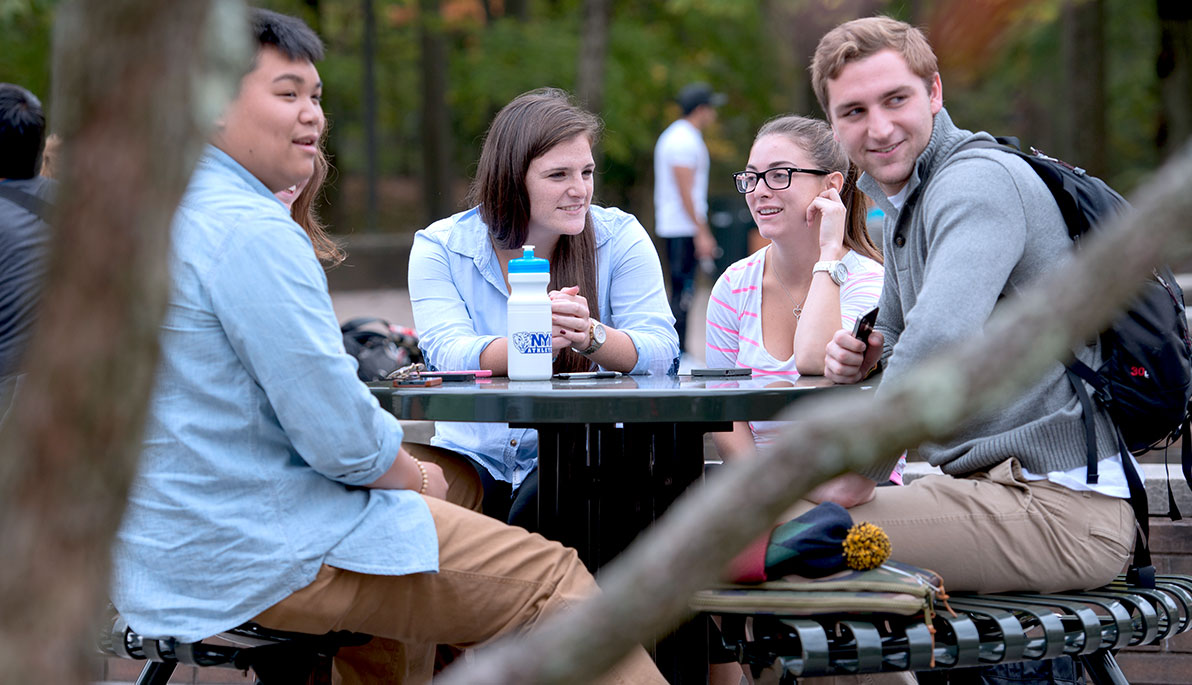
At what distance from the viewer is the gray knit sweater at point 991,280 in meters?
2.55

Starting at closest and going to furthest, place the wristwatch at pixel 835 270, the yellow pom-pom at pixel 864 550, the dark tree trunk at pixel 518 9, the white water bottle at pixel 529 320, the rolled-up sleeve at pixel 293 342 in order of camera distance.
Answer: the rolled-up sleeve at pixel 293 342, the yellow pom-pom at pixel 864 550, the white water bottle at pixel 529 320, the wristwatch at pixel 835 270, the dark tree trunk at pixel 518 9

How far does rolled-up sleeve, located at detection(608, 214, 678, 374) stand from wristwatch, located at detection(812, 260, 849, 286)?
0.52 m

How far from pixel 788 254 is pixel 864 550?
4.85 ft

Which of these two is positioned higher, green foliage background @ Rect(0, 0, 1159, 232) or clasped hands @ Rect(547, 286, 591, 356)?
green foliage background @ Rect(0, 0, 1159, 232)

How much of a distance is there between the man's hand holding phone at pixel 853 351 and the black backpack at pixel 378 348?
2.75 meters

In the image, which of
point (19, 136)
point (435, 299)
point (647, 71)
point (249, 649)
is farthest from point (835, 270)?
point (647, 71)

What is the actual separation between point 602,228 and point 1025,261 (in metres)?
1.54

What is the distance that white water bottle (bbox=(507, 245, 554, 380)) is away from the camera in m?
3.07

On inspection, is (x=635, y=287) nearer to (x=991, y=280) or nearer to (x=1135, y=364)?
(x=991, y=280)

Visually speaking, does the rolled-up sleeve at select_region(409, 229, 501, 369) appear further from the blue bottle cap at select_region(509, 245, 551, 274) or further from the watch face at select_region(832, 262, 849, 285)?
the watch face at select_region(832, 262, 849, 285)

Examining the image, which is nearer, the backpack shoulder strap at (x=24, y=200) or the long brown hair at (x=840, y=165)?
the long brown hair at (x=840, y=165)

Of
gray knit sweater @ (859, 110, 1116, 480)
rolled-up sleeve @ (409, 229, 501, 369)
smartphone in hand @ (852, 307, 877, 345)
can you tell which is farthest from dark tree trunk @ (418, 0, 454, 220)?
gray knit sweater @ (859, 110, 1116, 480)

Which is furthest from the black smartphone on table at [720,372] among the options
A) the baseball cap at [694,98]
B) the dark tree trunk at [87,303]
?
the baseball cap at [694,98]

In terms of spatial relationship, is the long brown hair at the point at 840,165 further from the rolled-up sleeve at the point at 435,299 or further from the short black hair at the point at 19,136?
the short black hair at the point at 19,136
